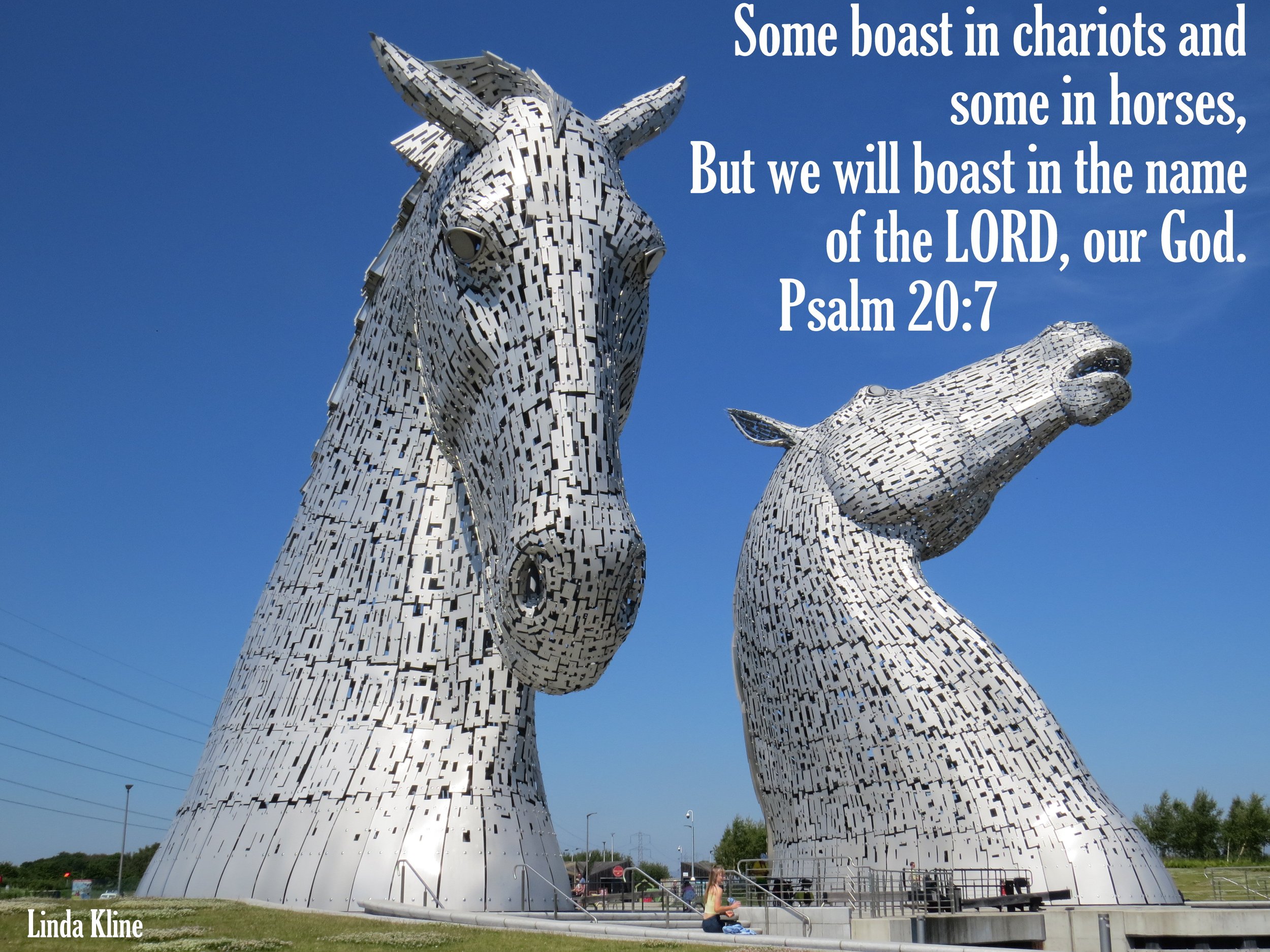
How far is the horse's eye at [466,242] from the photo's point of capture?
5172 mm

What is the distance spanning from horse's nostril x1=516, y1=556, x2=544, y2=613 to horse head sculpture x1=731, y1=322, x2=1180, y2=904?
392 inches

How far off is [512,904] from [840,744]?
966cm

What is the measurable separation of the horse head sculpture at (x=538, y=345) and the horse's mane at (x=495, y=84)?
2 cm

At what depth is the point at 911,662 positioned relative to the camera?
14125 millimetres

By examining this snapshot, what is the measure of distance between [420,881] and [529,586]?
1.80m

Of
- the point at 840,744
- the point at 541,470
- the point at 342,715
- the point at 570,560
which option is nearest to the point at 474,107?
the point at 541,470

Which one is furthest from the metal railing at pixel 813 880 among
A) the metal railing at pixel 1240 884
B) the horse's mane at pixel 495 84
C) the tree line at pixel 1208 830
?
the tree line at pixel 1208 830

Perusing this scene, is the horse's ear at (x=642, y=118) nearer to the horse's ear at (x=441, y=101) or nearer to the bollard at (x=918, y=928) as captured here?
the horse's ear at (x=441, y=101)

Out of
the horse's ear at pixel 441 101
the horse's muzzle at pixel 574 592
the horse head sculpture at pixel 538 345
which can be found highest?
Answer: the horse's ear at pixel 441 101

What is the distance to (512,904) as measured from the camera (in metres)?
5.76

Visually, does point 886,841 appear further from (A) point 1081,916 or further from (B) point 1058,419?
(B) point 1058,419

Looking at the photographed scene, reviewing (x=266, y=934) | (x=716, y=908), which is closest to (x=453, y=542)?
(x=266, y=934)

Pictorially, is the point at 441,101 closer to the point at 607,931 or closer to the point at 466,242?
the point at 466,242

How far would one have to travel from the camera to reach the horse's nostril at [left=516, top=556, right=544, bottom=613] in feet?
15.5
